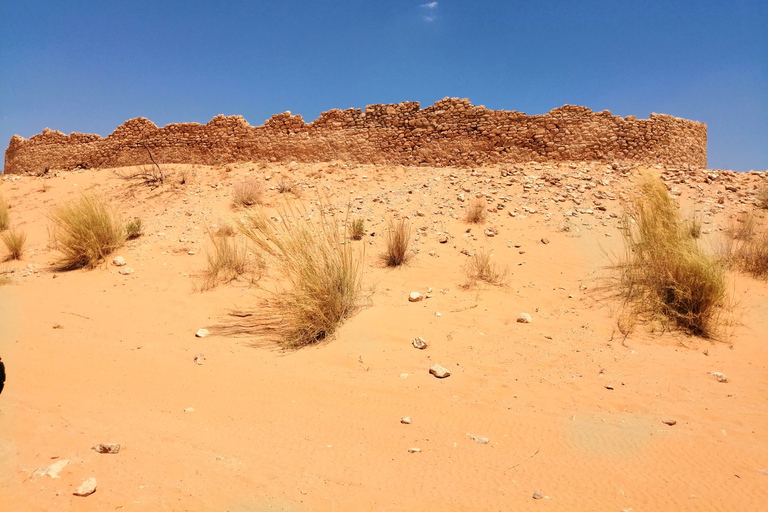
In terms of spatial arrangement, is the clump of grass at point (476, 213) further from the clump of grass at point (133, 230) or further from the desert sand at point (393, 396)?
the clump of grass at point (133, 230)

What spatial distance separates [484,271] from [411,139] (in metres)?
6.64

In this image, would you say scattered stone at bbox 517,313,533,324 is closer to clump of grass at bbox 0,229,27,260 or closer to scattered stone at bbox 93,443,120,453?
scattered stone at bbox 93,443,120,453

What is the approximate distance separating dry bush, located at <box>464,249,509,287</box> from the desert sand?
0.17 meters

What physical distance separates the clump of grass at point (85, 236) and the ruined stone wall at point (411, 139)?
5945 mm

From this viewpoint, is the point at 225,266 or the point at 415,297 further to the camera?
the point at 225,266

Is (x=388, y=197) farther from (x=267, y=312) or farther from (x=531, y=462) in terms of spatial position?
(x=531, y=462)

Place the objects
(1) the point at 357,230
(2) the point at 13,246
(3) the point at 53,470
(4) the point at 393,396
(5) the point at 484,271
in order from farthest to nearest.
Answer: (2) the point at 13,246
(1) the point at 357,230
(5) the point at 484,271
(4) the point at 393,396
(3) the point at 53,470

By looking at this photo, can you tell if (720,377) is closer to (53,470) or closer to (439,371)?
(439,371)

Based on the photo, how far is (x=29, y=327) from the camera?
4871 mm

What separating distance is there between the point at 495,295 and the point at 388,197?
473cm

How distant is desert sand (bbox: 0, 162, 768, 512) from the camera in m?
2.40

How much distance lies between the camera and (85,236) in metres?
7.49

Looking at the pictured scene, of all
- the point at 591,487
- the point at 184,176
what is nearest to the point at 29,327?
the point at 591,487

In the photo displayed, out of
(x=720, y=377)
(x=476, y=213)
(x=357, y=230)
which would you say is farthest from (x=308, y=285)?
(x=476, y=213)
